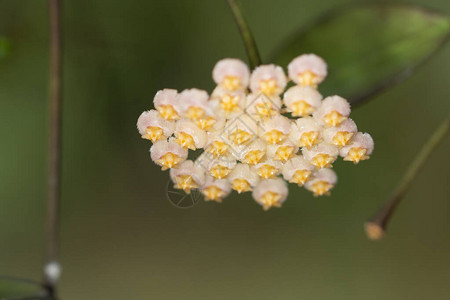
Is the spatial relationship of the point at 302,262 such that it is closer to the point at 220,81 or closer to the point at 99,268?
the point at 99,268

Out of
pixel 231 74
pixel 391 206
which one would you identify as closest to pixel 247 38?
pixel 231 74

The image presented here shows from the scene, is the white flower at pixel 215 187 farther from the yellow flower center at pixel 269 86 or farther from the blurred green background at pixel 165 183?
the blurred green background at pixel 165 183

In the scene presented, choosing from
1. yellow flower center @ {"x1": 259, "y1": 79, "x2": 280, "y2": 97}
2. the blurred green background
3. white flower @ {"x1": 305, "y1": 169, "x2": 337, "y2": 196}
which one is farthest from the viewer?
the blurred green background

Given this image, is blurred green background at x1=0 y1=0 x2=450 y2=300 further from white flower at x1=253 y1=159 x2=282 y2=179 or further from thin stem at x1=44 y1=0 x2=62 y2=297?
white flower at x1=253 y1=159 x2=282 y2=179

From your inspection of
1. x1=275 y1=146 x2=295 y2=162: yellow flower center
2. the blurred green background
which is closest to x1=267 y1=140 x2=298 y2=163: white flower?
x1=275 y1=146 x2=295 y2=162: yellow flower center

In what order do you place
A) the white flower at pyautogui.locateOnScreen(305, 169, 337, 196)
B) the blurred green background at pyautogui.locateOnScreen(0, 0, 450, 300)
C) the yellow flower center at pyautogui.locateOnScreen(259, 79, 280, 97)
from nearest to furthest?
the yellow flower center at pyautogui.locateOnScreen(259, 79, 280, 97), the white flower at pyautogui.locateOnScreen(305, 169, 337, 196), the blurred green background at pyautogui.locateOnScreen(0, 0, 450, 300)

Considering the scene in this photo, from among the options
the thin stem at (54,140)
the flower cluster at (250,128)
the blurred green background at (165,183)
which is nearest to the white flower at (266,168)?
the flower cluster at (250,128)
